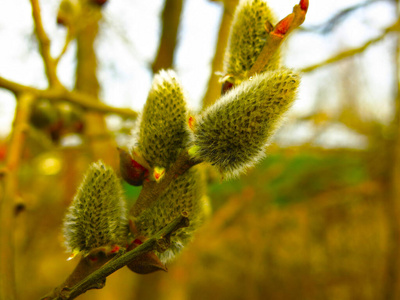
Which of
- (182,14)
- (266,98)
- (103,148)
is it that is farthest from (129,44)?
(266,98)

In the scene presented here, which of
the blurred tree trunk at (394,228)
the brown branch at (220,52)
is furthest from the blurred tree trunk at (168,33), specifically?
the blurred tree trunk at (394,228)

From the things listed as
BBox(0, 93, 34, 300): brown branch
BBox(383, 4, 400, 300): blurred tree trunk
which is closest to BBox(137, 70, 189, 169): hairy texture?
BBox(0, 93, 34, 300): brown branch

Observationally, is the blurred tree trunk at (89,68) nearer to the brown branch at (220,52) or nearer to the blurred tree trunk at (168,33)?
the blurred tree trunk at (168,33)

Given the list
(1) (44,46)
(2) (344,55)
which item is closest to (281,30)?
(1) (44,46)

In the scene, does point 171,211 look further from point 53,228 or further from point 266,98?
point 53,228

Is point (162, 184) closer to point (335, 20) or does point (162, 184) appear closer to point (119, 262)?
point (119, 262)

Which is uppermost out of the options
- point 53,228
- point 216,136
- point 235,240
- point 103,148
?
point 216,136
